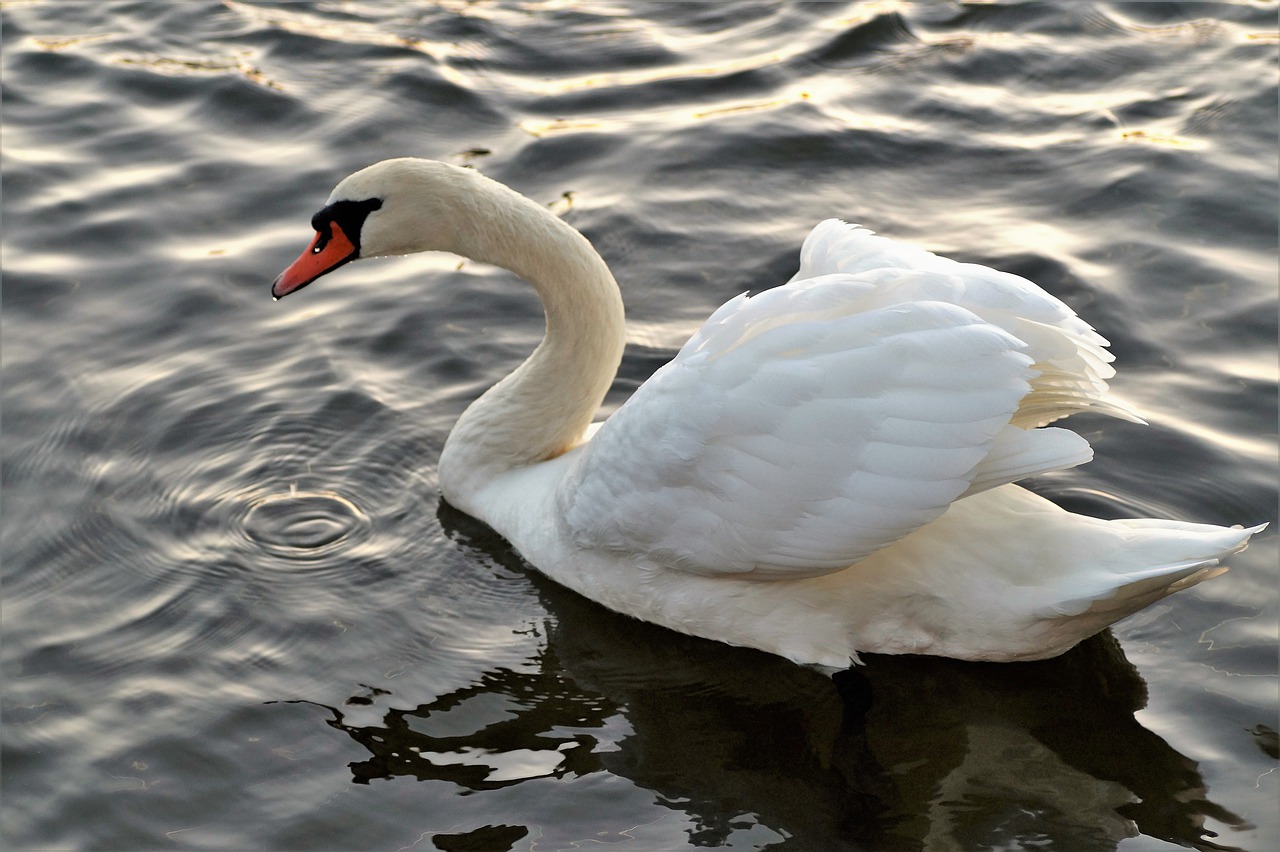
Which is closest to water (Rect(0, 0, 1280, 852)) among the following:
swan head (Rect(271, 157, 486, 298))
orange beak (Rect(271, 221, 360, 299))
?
orange beak (Rect(271, 221, 360, 299))

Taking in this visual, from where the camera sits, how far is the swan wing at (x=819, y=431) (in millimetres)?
5102

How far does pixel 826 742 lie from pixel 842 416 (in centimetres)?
125

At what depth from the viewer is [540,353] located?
267 inches

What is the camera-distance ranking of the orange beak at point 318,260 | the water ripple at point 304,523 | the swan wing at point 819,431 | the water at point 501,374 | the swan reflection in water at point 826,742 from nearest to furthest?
1. the swan wing at point 819,431
2. the swan reflection in water at point 826,742
3. the water at point 501,374
4. the orange beak at point 318,260
5. the water ripple at point 304,523

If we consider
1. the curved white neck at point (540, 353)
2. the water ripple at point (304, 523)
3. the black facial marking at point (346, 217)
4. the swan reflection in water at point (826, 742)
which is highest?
the black facial marking at point (346, 217)

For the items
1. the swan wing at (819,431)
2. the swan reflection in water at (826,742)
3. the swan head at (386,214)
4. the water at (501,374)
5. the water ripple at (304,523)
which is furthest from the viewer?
the water ripple at (304,523)

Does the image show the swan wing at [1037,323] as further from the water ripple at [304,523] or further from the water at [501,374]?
the water ripple at [304,523]

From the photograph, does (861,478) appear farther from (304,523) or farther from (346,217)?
(304,523)

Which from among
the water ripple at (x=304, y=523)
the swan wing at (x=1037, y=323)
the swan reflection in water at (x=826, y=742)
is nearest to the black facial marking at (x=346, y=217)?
the water ripple at (x=304, y=523)

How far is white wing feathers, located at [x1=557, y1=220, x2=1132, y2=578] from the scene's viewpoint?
5.11 metres

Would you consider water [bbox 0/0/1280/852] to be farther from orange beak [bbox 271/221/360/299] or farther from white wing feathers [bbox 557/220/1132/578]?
orange beak [bbox 271/221/360/299]

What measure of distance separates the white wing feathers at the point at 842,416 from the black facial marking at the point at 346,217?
1.41 meters

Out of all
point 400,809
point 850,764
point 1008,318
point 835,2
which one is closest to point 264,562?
point 400,809

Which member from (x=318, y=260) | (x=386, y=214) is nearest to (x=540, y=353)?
(x=386, y=214)
